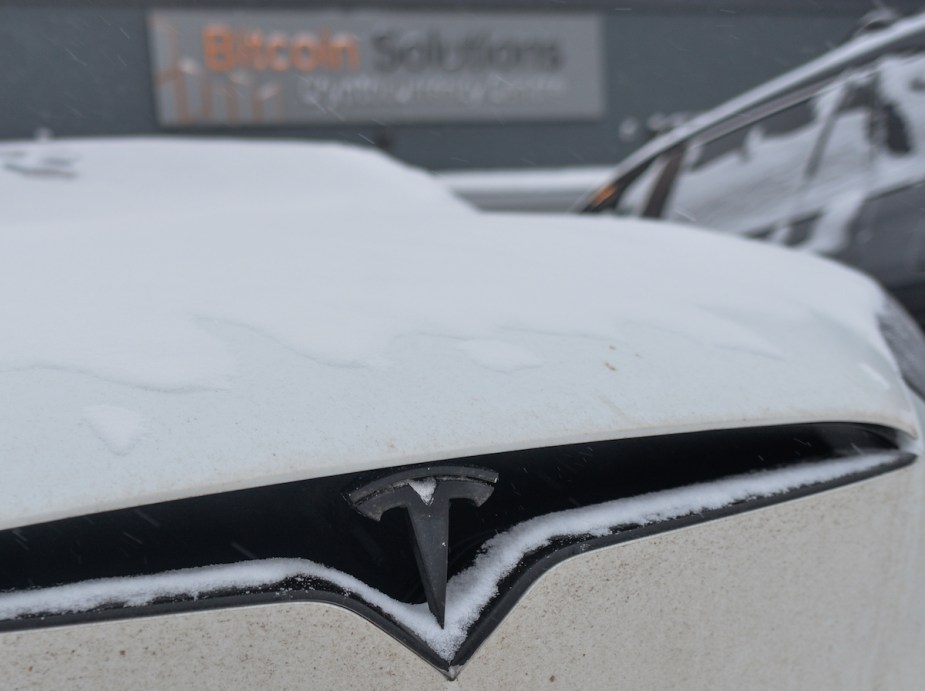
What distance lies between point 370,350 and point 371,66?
11.6 m

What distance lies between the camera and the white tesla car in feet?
2.42

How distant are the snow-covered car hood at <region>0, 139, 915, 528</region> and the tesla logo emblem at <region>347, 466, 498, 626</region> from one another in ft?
0.07

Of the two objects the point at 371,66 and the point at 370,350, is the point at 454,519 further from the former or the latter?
the point at 371,66

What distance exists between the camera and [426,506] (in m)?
0.79

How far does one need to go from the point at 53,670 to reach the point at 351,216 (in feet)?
3.84

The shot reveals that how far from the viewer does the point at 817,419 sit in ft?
3.22

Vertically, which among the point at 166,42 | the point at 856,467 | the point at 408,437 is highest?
the point at 166,42

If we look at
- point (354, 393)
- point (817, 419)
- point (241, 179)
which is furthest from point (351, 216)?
point (817, 419)

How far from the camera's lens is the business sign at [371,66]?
36.7 feet

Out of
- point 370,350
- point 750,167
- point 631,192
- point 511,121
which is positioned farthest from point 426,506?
point 511,121

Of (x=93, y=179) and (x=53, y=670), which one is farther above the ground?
(x=93, y=179)

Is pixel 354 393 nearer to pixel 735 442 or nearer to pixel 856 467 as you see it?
pixel 735 442

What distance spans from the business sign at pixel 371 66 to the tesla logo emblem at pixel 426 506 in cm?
1149

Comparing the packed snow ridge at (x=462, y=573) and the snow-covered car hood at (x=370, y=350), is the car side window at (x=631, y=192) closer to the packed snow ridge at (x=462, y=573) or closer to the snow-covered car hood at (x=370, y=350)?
the snow-covered car hood at (x=370, y=350)
